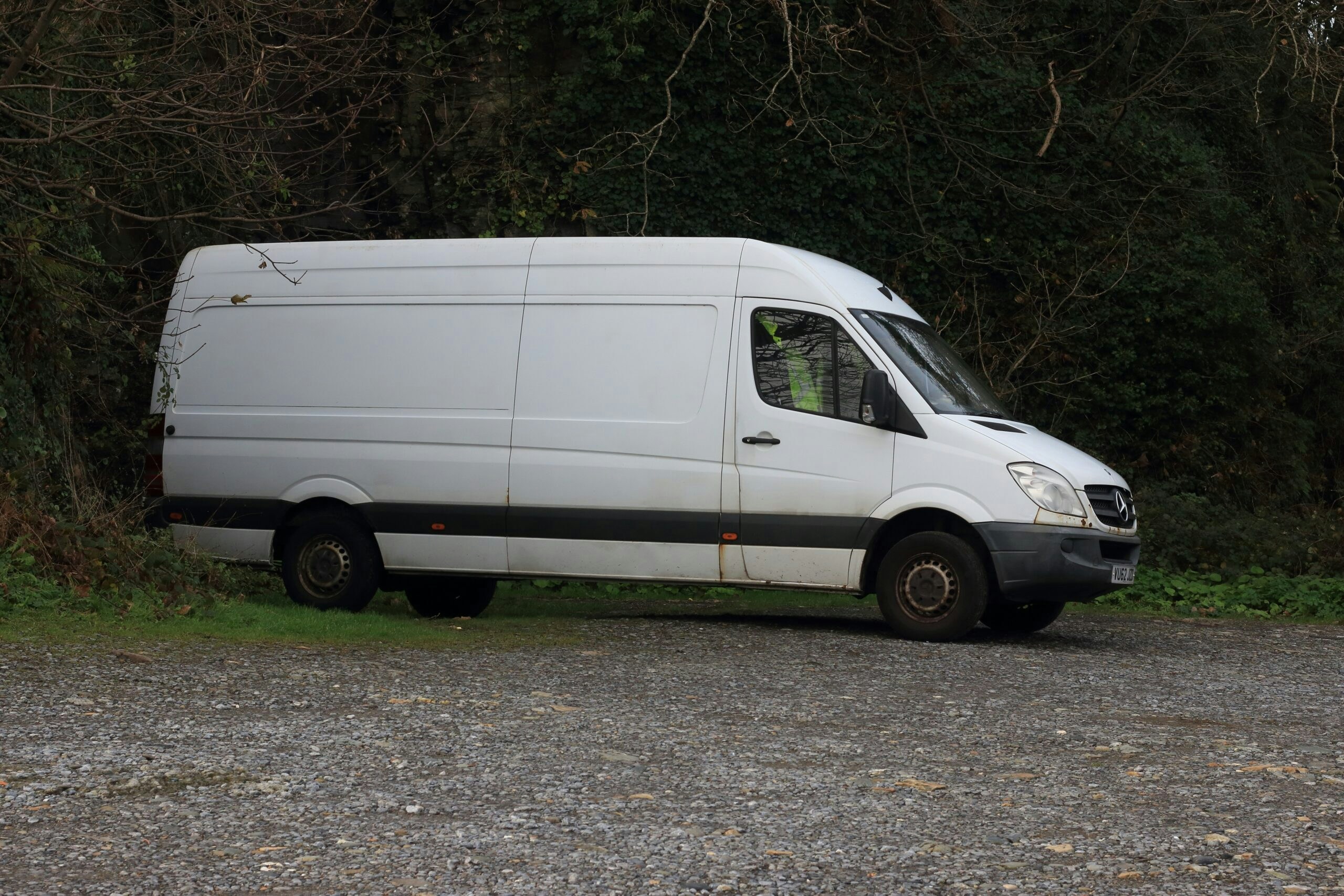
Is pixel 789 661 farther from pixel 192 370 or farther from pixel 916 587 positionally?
pixel 192 370

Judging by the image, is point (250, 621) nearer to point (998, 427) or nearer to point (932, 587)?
point (932, 587)

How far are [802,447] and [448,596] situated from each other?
3.22 m

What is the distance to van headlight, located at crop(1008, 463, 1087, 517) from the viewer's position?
8.75 m

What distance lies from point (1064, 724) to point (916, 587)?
2.76 metres

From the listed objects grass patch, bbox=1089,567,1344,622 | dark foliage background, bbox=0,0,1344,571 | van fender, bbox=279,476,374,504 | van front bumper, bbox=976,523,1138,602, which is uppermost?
dark foliage background, bbox=0,0,1344,571

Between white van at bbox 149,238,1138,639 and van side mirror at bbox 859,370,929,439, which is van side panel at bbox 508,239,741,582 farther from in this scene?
van side mirror at bbox 859,370,929,439

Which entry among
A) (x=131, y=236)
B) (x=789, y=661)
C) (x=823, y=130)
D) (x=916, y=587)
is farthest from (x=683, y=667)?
(x=823, y=130)

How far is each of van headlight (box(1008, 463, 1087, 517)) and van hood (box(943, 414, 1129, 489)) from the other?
4cm

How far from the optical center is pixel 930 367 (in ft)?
31.1

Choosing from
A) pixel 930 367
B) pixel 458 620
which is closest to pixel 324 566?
pixel 458 620

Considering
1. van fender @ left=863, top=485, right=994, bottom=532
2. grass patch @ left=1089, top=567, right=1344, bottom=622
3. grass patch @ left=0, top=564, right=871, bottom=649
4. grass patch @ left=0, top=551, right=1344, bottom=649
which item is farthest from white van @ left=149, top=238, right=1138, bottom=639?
grass patch @ left=1089, top=567, right=1344, bottom=622

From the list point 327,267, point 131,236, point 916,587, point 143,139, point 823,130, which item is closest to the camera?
point 916,587

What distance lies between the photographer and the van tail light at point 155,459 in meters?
10.5

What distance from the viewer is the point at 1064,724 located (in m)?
6.28
